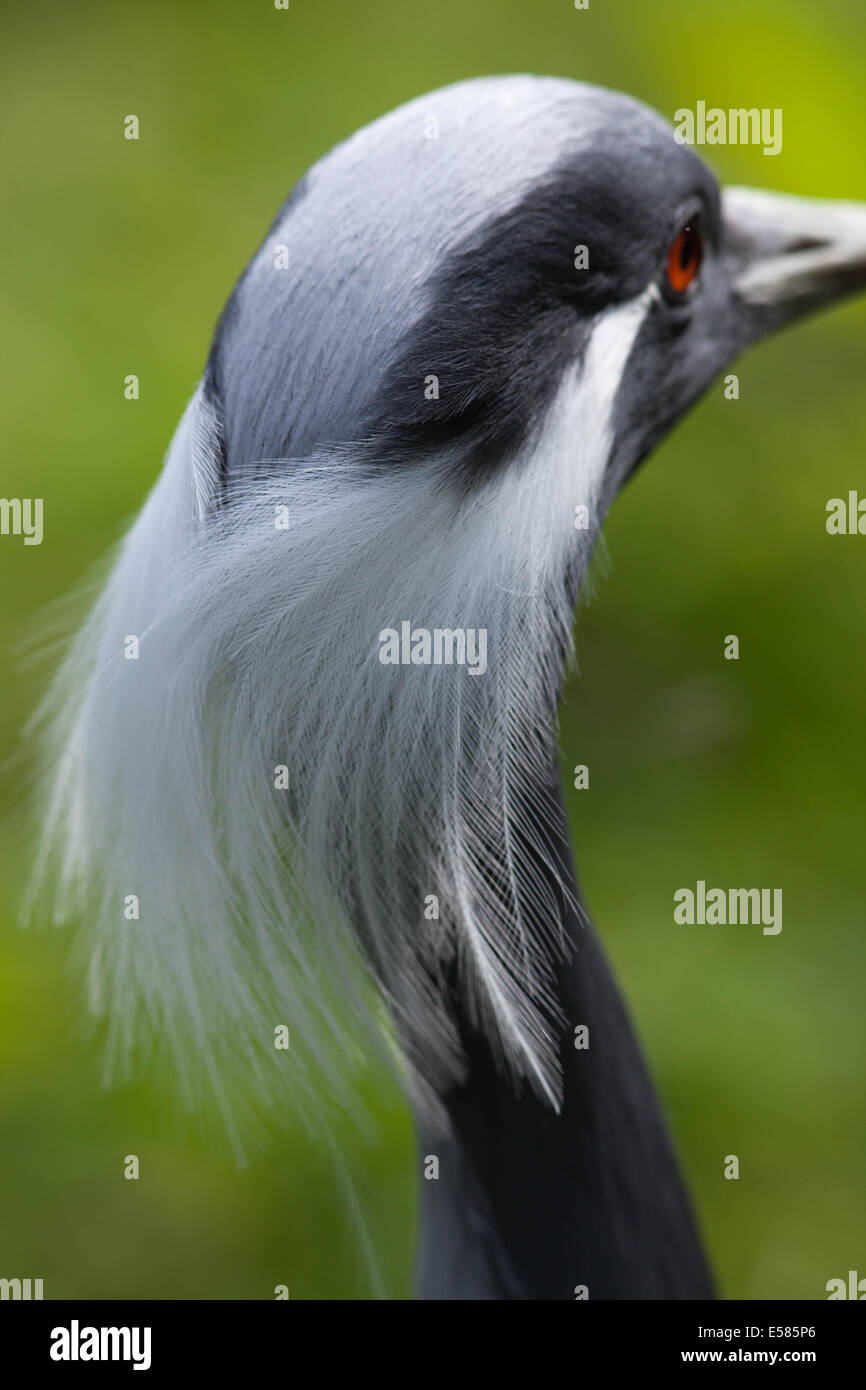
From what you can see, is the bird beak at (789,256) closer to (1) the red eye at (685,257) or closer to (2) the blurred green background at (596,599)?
(1) the red eye at (685,257)

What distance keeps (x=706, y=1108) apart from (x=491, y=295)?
6.30 feet

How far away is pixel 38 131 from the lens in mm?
3418

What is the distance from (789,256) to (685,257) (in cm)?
28

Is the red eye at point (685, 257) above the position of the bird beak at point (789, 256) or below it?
below

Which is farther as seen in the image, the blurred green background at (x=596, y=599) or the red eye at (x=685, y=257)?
the blurred green background at (x=596, y=599)

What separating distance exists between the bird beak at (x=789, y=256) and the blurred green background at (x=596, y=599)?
822 mm

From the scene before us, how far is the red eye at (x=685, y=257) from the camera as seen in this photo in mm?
1412

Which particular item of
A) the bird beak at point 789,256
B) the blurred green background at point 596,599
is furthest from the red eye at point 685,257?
the blurred green background at point 596,599

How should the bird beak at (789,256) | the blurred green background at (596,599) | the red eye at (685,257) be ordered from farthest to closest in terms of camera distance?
the blurred green background at (596,599), the bird beak at (789,256), the red eye at (685,257)

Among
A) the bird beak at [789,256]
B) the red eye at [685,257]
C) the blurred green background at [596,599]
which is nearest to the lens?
the red eye at [685,257]

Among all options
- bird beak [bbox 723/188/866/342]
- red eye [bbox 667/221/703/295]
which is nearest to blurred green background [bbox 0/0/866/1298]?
bird beak [bbox 723/188/866/342]

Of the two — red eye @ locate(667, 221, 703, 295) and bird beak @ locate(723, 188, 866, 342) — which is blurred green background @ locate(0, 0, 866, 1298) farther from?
red eye @ locate(667, 221, 703, 295)

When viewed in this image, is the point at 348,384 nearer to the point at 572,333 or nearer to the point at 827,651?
the point at 572,333

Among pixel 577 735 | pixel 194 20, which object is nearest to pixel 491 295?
pixel 577 735
